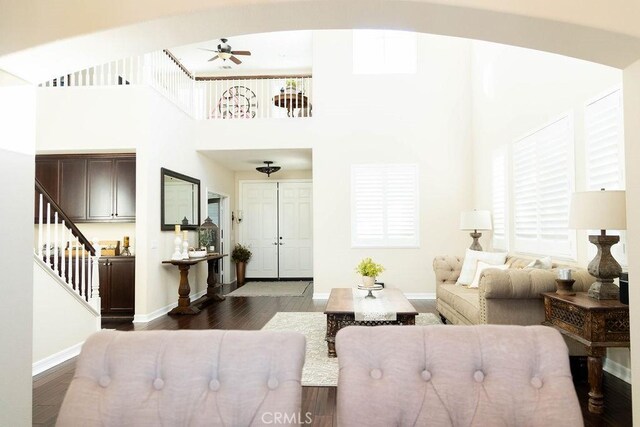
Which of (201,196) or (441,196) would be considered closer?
(441,196)

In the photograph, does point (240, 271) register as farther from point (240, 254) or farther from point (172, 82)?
point (172, 82)

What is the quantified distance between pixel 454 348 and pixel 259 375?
1.98 ft

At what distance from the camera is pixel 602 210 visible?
251cm

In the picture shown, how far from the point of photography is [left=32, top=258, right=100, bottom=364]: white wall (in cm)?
345

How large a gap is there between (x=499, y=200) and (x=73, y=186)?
6.07 meters

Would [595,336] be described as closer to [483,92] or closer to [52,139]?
[483,92]

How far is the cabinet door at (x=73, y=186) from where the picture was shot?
5.50 metres

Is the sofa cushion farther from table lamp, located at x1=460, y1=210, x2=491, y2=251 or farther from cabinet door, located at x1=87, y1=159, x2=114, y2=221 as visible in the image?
cabinet door, located at x1=87, y1=159, x2=114, y2=221

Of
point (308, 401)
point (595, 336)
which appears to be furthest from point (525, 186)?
point (308, 401)

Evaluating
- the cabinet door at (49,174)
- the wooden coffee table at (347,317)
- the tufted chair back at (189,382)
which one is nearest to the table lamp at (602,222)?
the wooden coffee table at (347,317)

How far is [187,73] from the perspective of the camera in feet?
22.2

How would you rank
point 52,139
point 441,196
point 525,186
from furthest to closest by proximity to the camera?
1. point 441,196
2. point 52,139
3. point 525,186

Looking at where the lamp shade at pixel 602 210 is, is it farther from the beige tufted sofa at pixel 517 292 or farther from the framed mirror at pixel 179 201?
the framed mirror at pixel 179 201

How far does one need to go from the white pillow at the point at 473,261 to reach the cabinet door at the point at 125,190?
4552 millimetres
